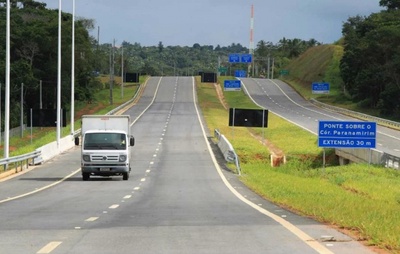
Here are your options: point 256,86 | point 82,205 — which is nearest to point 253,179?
point 82,205

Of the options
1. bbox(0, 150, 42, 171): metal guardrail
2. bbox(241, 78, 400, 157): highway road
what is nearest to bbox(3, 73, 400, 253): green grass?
bbox(241, 78, 400, 157): highway road

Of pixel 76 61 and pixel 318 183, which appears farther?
pixel 76 61

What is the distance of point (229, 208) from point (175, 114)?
78003 mm

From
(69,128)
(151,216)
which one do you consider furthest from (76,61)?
(151,216)

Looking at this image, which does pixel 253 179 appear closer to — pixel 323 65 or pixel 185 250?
pixel 185 250

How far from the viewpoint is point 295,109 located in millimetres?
114062

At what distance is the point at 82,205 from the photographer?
21.2 m

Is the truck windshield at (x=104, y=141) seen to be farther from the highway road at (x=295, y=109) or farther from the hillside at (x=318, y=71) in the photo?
the hillside at (x=318, y=71)

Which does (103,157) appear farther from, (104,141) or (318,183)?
(318,183)

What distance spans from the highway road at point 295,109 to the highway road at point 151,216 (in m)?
24.3

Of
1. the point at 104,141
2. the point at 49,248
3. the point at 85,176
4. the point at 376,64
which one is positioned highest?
the point at 376,64

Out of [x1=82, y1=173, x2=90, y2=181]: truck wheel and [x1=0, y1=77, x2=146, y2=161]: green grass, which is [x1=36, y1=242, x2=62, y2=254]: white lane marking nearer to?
[x1=82, y1=173, x2=90, y2=181]: truck wheel

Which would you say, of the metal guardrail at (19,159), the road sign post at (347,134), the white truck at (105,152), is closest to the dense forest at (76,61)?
the metal guardrail at (19,159)

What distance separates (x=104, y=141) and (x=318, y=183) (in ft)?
32.2
